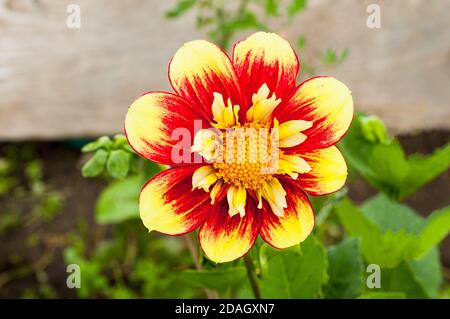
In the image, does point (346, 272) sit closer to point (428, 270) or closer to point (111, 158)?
point (428, 270)

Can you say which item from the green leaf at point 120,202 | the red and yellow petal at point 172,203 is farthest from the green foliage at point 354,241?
the green leaf at point 120,202

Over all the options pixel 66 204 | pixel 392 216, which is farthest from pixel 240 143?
Result: pixel 66 204

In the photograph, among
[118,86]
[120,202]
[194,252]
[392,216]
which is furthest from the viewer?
[118,86]

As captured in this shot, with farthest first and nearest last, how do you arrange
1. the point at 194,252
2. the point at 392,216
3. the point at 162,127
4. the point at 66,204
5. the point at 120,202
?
the point at 66,204, the point at 120,202, the point at 392,216, the point at 194,252, the point at 162,127

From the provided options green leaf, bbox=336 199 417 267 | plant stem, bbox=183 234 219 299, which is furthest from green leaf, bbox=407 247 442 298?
plant stem, bbox=183 234 219 299

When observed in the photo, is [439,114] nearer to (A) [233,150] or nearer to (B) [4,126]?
(B) [4,126]

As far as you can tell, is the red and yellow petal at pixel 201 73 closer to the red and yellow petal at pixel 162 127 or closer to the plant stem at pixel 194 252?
the red and yellow petal at pixel 162 127

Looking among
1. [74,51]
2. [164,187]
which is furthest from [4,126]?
[164,187]
